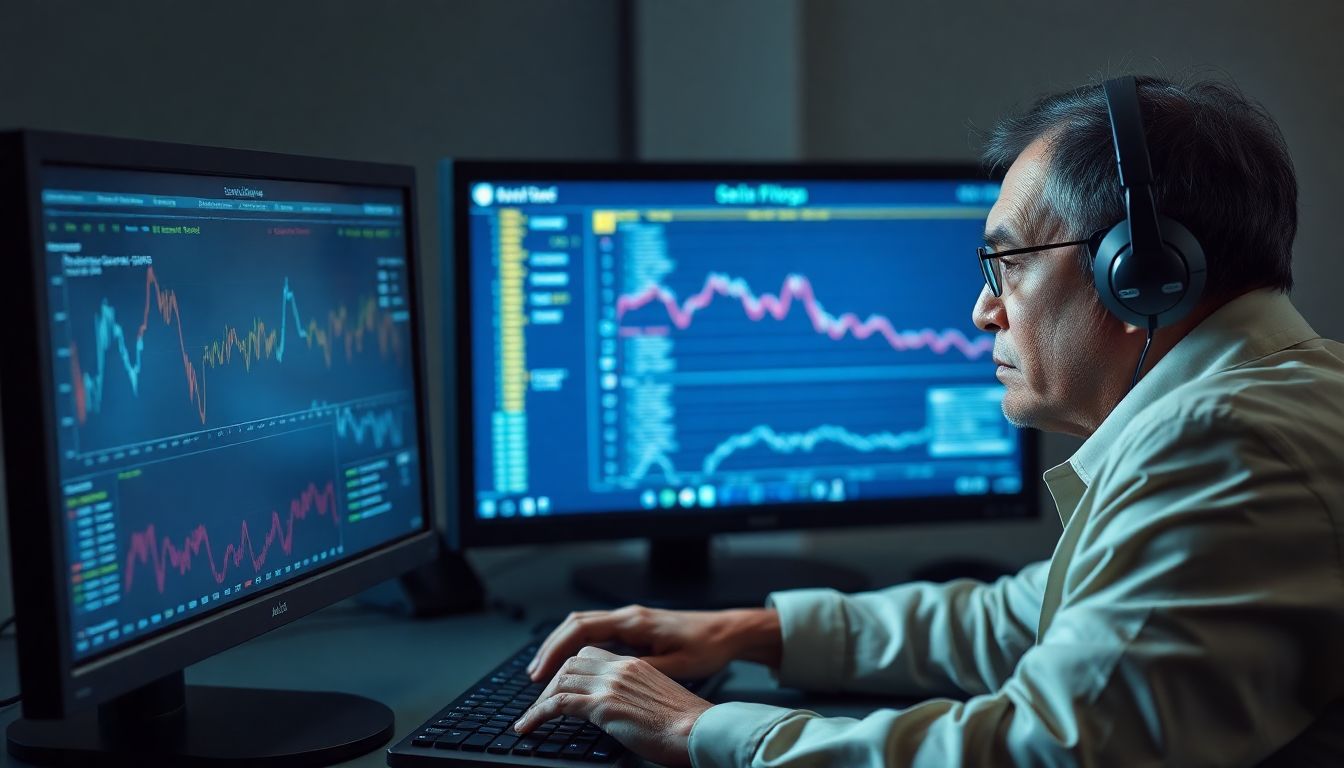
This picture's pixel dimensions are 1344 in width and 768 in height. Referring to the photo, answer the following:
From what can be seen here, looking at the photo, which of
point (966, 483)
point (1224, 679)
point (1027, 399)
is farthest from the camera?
point (966, 483)

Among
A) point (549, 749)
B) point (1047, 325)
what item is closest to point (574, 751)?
point (549, 749)

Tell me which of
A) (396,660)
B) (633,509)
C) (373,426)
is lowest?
(396,660)

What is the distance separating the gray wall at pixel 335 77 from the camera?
4.39ft

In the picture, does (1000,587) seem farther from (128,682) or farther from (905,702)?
(128,682)

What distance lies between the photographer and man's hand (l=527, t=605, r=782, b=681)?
3.60 feet

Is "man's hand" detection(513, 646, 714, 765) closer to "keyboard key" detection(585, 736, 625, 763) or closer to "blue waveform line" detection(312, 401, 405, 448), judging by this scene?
"keyboard key" detection(585, 736, 625, 763)

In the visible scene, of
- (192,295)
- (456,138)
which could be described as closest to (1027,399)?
(192,295)

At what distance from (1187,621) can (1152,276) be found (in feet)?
0.80

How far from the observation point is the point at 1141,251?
2.79ft

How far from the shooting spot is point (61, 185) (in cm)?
78

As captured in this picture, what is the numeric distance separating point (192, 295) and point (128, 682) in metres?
0.27

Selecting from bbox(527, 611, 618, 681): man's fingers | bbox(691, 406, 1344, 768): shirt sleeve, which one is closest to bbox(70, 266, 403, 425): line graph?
bbox(527, 611, 618, 681): man's fingers

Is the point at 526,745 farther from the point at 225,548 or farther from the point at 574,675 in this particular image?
the point at 225,548

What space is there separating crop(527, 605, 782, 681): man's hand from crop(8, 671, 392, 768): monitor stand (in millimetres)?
169
